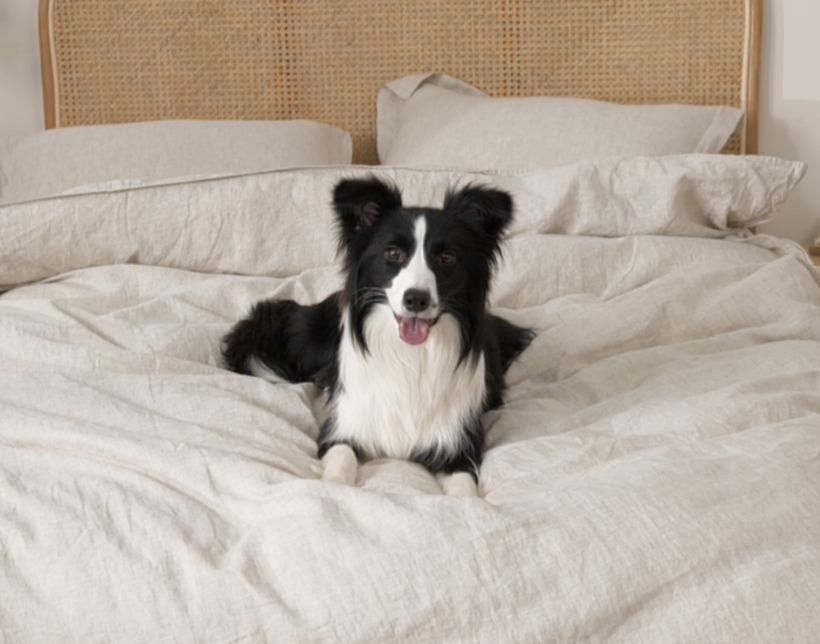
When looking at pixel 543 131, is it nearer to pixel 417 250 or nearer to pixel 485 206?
pixel 485 206

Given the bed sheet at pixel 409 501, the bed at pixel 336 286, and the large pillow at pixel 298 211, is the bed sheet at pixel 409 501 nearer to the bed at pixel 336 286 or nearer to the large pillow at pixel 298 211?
the bed at pixel 336 286

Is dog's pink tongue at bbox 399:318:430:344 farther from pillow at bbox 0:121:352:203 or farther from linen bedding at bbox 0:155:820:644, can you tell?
pillow at bbox 0:121:352:203

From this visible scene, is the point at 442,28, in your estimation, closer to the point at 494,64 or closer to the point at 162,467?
the point at 494,64

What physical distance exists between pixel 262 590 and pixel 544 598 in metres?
0.36

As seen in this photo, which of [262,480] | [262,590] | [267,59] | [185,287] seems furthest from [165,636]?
[267,59]

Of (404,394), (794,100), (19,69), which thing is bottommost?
(404,394)

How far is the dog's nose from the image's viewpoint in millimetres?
1709

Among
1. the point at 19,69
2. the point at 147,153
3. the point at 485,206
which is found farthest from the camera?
the point at 19,69

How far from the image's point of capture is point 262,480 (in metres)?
1.57

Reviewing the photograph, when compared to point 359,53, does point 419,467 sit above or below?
below

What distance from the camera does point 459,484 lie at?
1764 mm

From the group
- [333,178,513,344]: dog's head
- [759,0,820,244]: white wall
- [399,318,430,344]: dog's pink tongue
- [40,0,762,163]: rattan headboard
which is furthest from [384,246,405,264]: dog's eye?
[759,0,820,244]: white wall

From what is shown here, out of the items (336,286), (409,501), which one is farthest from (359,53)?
(409,501)

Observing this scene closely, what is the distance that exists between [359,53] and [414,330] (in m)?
2.24
